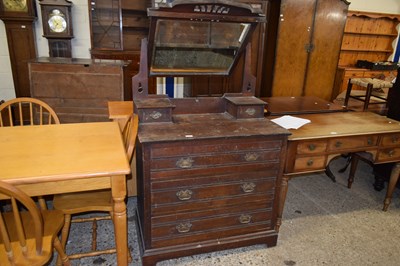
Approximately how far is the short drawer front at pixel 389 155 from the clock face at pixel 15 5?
435cm

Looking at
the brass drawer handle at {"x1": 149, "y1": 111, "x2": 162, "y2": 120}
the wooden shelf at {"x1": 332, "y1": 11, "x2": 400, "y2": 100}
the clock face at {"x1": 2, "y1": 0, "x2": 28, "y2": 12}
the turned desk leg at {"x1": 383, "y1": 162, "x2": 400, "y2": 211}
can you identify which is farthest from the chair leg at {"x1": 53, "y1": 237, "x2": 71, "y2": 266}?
the wooden shelf at {"x1": 332, "y1": 11, "x2": 400, "y2": 100}

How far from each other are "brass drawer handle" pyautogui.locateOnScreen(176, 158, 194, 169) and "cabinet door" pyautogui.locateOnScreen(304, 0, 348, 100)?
3.59 m

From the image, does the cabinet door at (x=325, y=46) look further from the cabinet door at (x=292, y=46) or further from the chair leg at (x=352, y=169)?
the chair leg at (x=352, y=169)

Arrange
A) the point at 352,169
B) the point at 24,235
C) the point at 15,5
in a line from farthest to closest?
the point at 15,5 < the point at 352,169 < the point at 24,235

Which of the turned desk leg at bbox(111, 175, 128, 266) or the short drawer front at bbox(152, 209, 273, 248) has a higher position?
the turned desk leg at bbox(111, 175, 128, 266)

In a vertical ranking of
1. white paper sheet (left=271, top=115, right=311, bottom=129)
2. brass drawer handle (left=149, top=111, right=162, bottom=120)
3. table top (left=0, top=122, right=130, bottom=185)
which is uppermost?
brass drawer handle (left=149, top=111, right=162, bottom=120)

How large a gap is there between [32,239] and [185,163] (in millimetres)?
829

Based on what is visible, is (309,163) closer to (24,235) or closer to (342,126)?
(342,126)

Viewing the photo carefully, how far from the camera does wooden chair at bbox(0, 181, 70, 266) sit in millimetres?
1239

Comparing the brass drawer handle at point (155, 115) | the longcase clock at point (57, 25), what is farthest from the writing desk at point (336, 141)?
the longcase clock at point (57, 25)

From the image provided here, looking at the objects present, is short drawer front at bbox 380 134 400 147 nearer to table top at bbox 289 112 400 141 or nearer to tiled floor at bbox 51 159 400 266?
table top at bbox 289 112 400 141

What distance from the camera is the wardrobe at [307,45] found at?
4.33 meters

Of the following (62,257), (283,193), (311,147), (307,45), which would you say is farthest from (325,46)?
(62,257)

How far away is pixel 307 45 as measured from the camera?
4.55 metres
